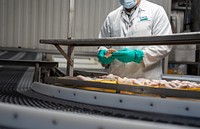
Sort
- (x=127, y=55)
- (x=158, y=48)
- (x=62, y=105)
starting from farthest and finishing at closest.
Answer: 1. (x=158, y=48)
2. (x=127, y=55)
3. (x=62, y=105)

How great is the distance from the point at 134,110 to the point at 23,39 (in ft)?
9.53

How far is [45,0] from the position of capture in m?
3.68

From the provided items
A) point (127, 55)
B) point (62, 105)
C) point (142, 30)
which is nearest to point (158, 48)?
point (142, 30)

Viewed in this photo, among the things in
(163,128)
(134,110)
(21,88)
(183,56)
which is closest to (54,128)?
(163,128)

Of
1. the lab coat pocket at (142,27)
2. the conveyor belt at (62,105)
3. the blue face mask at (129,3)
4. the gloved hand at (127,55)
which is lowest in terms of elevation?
the conveyor belt at (62,105)

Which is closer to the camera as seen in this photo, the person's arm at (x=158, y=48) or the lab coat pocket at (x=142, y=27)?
the person's arm at (x=158, y=48)

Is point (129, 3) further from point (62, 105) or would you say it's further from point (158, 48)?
point (62, 105)

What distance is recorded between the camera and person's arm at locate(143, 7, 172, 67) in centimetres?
191

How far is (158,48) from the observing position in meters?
1.95

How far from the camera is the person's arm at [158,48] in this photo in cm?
191

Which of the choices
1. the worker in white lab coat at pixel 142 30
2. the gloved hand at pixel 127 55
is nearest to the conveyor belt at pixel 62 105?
the gloved hand at pixel 127 55

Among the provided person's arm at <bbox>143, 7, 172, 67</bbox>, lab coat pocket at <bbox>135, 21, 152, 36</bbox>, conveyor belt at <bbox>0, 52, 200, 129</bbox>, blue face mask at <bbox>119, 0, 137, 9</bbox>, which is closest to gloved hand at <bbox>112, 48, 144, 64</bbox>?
person's arm at <bbox>143, 7, 172, 67</bbox>

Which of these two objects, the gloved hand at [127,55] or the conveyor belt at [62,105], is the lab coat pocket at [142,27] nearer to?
the gloved hand at [127,55]

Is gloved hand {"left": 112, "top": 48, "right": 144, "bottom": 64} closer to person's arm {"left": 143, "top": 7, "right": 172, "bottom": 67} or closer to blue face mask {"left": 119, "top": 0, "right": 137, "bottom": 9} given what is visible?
person's arm {"left": 143, "top": 7, "right": 172, "bottom": 67}
